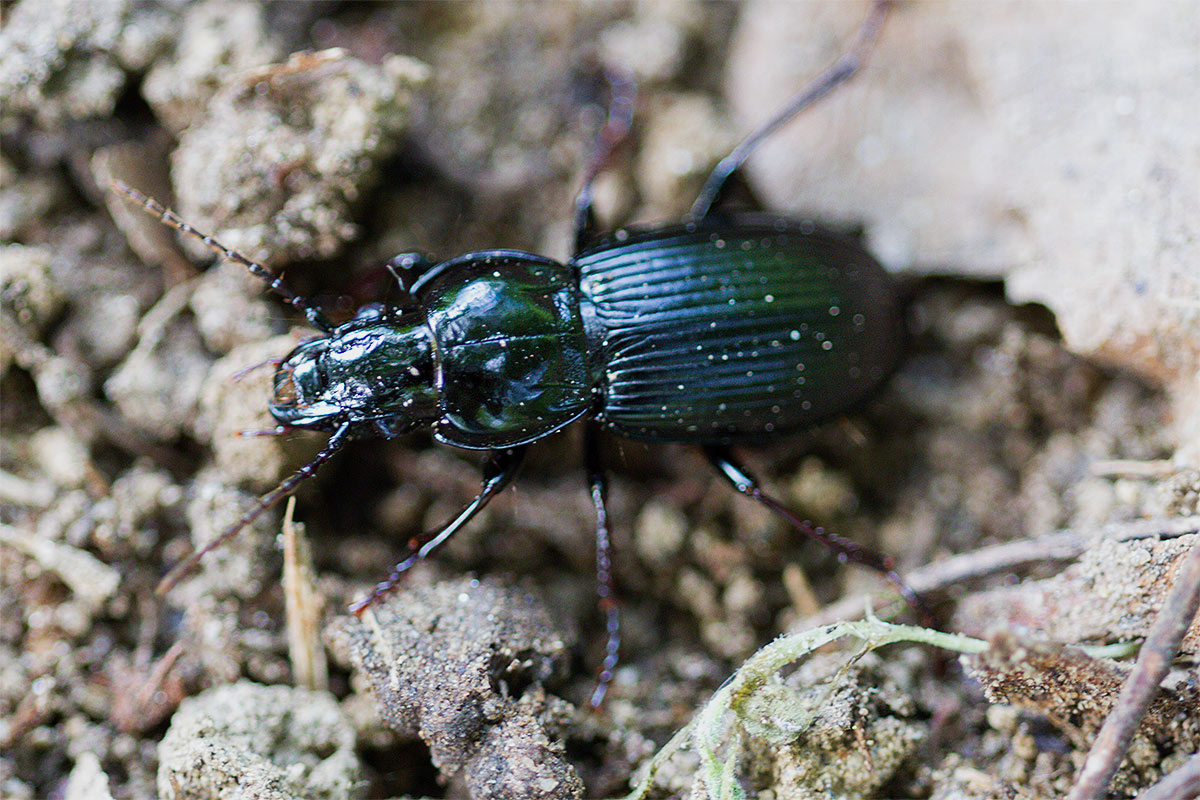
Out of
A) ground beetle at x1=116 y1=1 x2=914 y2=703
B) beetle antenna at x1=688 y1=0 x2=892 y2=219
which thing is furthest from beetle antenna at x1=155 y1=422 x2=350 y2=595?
beetle antenna at x1=688 y1=0 x2=892 y2=219

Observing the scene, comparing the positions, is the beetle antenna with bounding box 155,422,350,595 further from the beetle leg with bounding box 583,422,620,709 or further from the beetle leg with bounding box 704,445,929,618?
the beetle leg with bounding box 704,445,929,618

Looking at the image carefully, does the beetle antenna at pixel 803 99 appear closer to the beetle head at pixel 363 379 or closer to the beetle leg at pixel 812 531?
the beetle leg at pixel 812 531

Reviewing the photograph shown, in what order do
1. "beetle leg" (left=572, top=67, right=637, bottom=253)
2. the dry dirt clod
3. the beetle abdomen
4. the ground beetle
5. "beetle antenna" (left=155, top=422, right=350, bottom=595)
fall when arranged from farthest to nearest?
"beetle leg" (left=572, top=67, right=637, bottom=253) < the beetle abdomen < the ground beetle < "beetle antenna" (left=155, top=422, right=350, bottom=595) < the dry dirt clod

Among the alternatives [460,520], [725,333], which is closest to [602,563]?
[460,520]

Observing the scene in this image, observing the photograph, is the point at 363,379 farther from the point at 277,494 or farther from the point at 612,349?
the point at 612,349

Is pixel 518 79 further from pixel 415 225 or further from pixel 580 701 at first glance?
pixel 580 701

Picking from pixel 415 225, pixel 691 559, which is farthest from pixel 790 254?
pixel 415 225

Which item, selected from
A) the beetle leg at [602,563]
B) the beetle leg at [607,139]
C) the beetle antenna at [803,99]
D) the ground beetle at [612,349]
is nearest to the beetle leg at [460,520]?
the ground beetle at [612,349]
